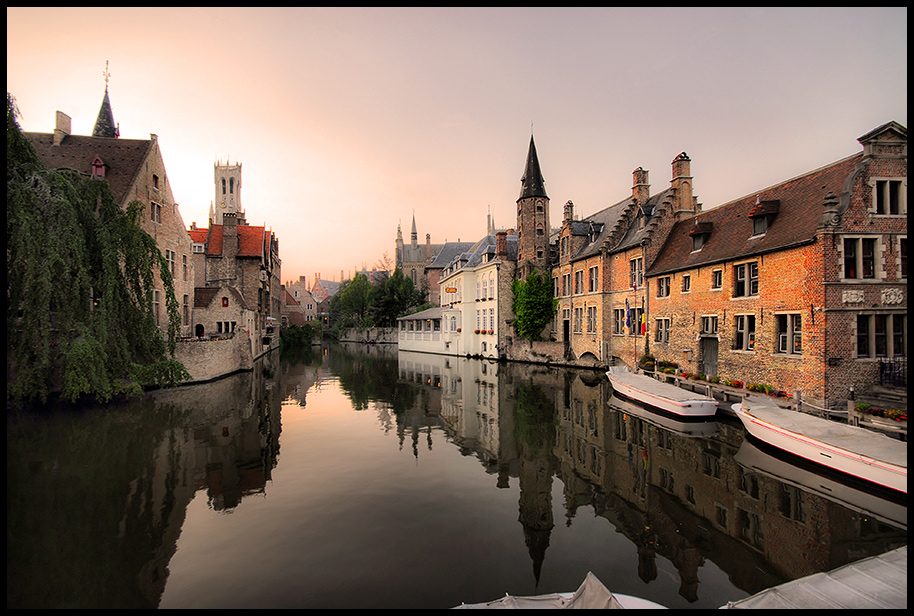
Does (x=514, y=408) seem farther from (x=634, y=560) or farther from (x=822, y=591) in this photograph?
(x=822, y=591)

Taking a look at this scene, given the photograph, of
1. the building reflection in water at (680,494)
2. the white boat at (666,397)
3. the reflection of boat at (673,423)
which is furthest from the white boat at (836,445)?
the white boat at (666,397)

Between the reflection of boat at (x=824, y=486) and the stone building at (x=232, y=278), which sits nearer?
the reflection of boat at (x=824, y=486)

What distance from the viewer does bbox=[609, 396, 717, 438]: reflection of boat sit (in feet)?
47.3

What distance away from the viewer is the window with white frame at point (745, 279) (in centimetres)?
1855

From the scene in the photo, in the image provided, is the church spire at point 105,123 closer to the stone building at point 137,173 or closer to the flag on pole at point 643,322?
the stone building at point 137,173

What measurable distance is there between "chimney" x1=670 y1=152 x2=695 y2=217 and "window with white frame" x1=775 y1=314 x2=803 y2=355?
1108 cm

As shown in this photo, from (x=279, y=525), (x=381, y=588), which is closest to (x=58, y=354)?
(x=279, y=525)

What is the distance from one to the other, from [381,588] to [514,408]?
1296 cm

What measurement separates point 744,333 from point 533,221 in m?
21.3

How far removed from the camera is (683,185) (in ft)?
85.6

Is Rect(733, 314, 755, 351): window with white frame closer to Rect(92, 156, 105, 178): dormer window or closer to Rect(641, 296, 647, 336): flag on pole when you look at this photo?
Rect(641, 296, 647, 336): flag on pole

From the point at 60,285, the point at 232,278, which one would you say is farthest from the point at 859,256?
the point at 232,278

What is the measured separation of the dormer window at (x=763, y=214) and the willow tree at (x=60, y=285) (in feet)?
83.3

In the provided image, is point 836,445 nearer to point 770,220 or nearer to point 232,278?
point 770,220
